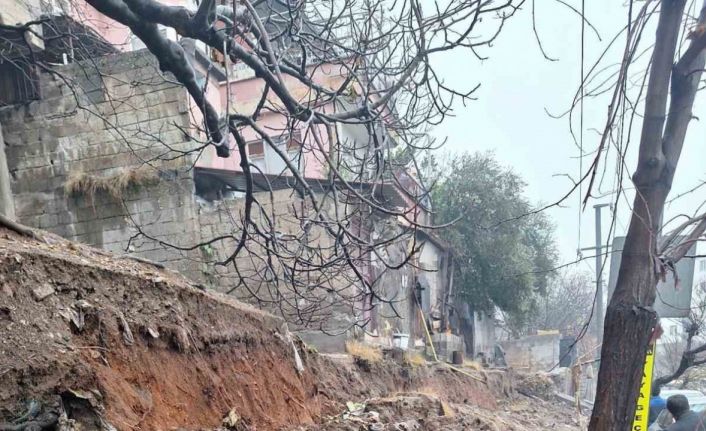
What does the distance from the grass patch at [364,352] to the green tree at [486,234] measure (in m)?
12.7

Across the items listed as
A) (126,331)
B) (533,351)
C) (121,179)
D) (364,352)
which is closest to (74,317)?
(126,331)

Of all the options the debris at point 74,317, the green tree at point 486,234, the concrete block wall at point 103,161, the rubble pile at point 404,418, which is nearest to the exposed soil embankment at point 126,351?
the debris at point 74,317

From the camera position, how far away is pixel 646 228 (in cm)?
264

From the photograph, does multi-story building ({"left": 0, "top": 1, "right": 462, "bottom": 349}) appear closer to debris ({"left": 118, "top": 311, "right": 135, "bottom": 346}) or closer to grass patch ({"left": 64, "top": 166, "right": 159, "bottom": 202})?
grass patch ({"left": 64, "top": 166, "right": 159, "bottom": 202})

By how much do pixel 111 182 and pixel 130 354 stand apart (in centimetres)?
779

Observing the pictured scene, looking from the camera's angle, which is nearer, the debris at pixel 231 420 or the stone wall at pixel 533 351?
the debris at pixel 231 420

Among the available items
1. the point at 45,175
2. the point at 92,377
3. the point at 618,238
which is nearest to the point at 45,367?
the point at 92,377

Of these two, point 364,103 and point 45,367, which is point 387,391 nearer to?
point 364,103

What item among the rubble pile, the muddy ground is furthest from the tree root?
the rubble pile

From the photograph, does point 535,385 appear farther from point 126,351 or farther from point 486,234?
point 126,351

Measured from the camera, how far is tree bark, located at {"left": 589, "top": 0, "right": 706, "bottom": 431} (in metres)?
2.59

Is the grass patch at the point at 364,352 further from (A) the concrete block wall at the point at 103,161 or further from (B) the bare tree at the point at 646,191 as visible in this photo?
(B) the bare tree at the point at 646,191

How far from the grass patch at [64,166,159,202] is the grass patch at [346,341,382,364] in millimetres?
4842

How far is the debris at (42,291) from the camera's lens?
331 centimetres
